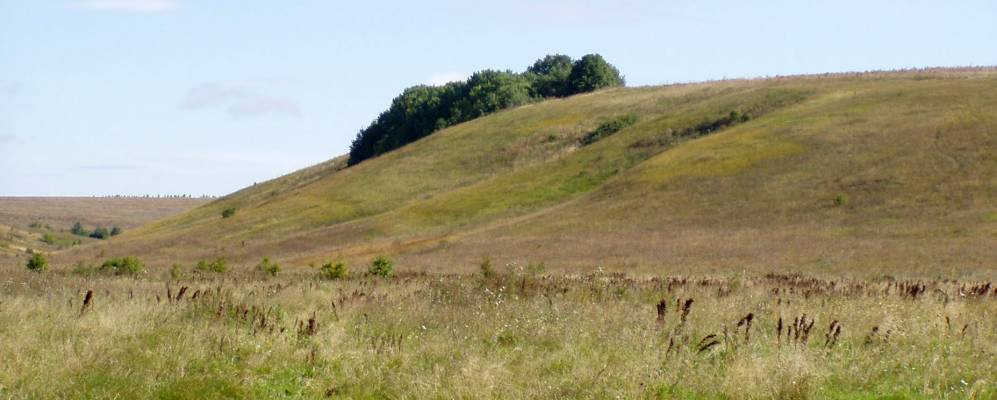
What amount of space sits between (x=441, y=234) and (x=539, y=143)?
31171mm

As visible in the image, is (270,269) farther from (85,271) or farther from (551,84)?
(551,84)

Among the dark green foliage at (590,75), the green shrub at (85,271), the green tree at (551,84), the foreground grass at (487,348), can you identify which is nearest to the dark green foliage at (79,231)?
the green tree at (551,84)

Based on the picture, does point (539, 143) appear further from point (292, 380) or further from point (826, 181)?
point (292, 380)

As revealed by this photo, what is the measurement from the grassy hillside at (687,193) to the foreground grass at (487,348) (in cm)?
2278

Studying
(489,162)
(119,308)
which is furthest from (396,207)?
(119,308)

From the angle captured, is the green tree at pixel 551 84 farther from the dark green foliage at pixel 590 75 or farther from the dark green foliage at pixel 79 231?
the dark green foliage at pixel 79 231

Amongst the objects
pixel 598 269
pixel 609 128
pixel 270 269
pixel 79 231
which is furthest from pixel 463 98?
pixel 270 269

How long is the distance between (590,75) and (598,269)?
93.8 metres

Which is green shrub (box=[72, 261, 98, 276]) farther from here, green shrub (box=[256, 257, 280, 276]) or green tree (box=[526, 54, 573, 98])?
green tree (box=[526, 54, 573, 98])

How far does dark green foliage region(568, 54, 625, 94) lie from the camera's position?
125750 millimetres

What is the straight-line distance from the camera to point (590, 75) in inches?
4973

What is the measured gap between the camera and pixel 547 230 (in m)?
53.2

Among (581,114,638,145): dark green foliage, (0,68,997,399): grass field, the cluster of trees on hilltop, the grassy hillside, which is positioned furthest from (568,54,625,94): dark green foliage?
(581,114,638,145): dark green foliage

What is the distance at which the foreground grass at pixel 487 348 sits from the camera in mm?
9008
